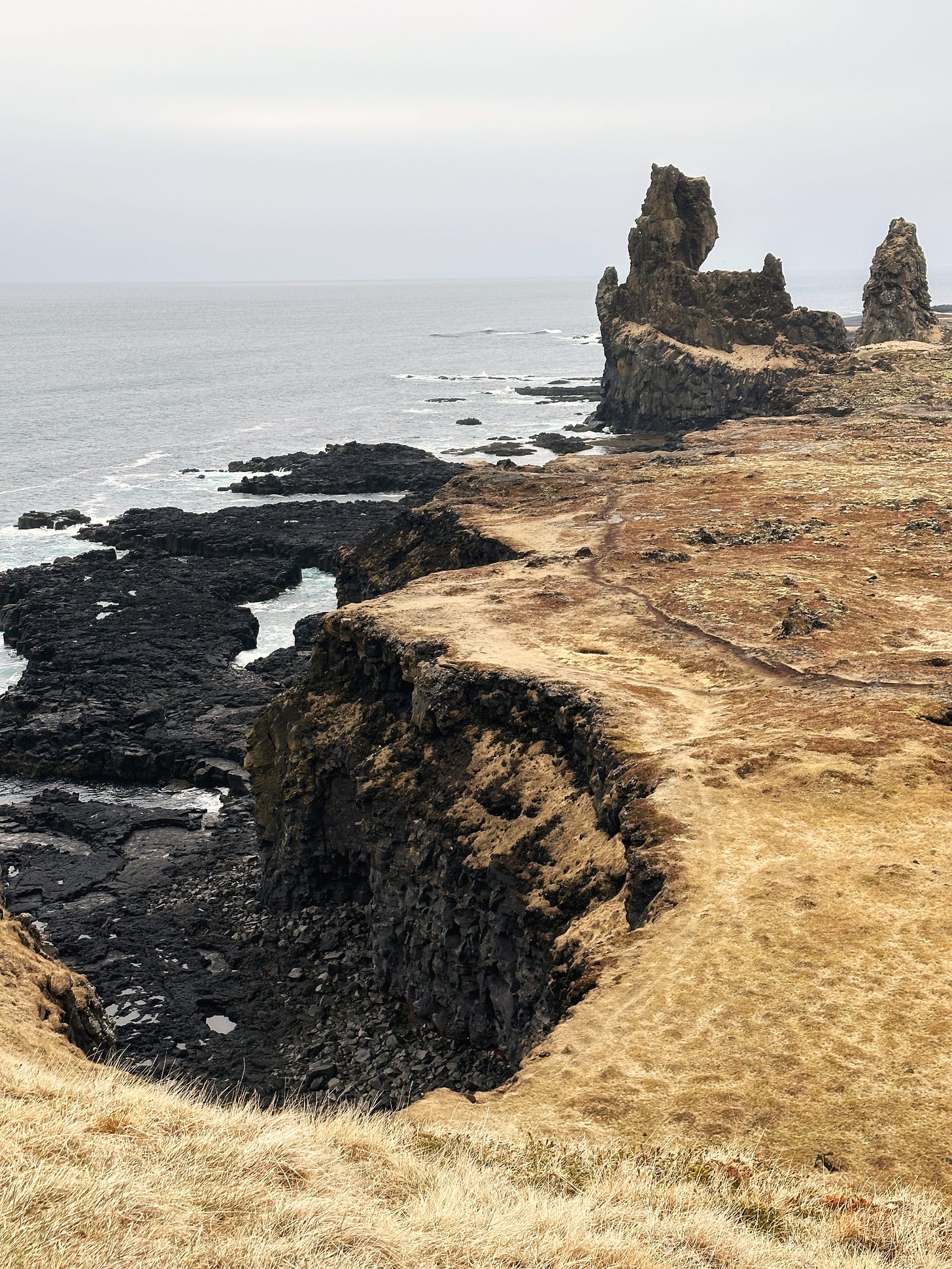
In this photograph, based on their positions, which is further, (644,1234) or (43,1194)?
(644,1234)

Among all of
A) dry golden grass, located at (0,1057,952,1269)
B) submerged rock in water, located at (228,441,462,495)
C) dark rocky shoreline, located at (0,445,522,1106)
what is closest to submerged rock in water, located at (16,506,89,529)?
dark rocky shoreline, located at (0,445,522,1106)

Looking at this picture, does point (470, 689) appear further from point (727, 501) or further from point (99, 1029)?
point (727, 501)

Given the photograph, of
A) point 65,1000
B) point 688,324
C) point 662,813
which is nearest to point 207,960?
point 65,1000

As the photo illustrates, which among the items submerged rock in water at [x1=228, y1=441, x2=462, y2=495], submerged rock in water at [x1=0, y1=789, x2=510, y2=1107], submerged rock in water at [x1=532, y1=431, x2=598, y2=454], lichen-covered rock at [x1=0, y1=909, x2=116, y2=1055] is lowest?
submerged rock in water at [x1=0, y1=789, x2=510, y2=1107]

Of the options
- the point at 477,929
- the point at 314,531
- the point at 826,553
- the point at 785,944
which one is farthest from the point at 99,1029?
the point at 314,531

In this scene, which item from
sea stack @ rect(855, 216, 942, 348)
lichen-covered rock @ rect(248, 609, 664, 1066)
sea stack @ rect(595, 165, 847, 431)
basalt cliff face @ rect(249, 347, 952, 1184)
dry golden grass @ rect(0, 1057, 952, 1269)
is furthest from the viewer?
sea stack @ rect(855, 216, 942, 348)

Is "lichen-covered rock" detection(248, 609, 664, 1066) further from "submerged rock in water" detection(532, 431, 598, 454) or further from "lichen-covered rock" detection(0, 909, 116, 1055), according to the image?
"submerged rock in water" detection(532, 431, 598, 454)

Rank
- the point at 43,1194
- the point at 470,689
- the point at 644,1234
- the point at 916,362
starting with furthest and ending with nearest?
the point at 916,362 < the point at 470,689 < the point at 644,1234 < the point at 43,1194
